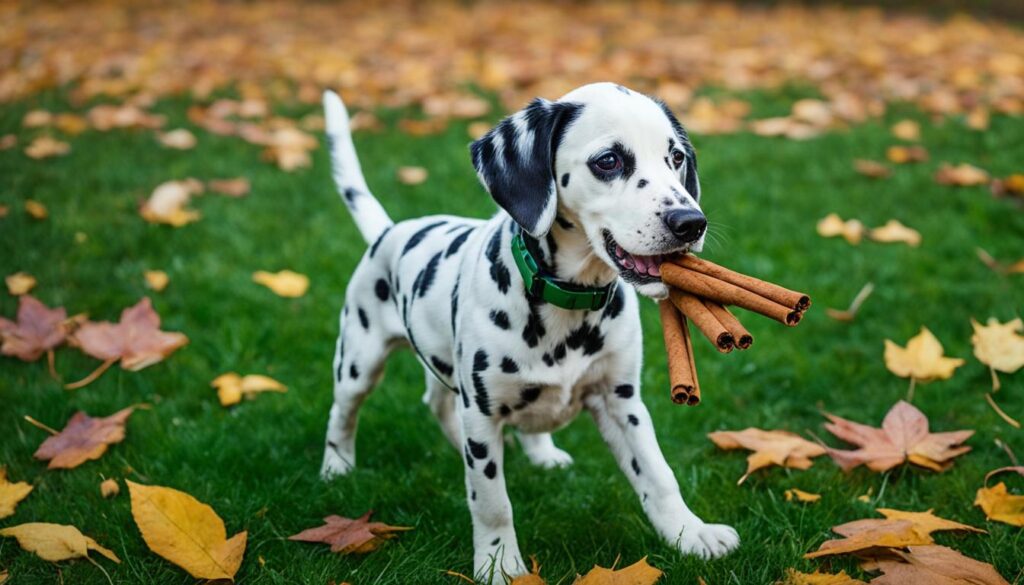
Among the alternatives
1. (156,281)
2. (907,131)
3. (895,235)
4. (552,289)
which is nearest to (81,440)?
(156,281)

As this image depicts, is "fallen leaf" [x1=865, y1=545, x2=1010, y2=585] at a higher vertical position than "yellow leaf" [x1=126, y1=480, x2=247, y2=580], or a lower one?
higher

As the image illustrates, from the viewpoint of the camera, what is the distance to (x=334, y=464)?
141 inches

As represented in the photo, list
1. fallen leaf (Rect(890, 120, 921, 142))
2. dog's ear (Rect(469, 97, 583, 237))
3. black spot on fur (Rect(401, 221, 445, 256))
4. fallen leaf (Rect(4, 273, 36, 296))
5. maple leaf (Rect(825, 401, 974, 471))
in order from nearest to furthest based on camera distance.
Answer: dog's ear (Rect(469, 97, 583, 237)) → maple leaf (Rect(825, 401, 974, 471)) → black spot on fur (Rect(401, 221, 445, 256)) → fallen leaf (Rect(4, 273, 36, 296)) → fallen leaf (Rect(890, 120, 921, 142))

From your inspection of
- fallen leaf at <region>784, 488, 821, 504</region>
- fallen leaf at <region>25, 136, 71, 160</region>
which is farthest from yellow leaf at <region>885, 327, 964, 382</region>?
fallen leaf at <region>25, 136, 71, 160</region>

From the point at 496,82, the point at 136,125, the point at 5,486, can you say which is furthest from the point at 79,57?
the point at 5,486

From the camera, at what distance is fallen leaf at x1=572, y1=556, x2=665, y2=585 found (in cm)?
246

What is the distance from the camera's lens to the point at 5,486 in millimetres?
3186

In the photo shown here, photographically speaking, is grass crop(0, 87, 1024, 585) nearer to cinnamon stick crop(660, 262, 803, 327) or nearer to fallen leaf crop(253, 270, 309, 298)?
fallen leaf crop(253, 270, 309, 298)

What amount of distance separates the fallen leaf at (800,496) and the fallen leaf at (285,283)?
2.77 m

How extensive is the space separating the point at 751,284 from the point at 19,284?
388 centimetres

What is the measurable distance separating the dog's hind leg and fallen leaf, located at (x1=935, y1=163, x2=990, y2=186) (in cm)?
351

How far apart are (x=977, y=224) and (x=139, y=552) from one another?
4636mm

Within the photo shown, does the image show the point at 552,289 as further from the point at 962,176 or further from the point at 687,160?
the point at 962,176

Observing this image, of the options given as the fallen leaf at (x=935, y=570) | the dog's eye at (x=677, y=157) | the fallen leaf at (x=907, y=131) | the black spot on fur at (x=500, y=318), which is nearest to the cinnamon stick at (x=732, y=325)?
the dog's eye at (x=677, y=157)
